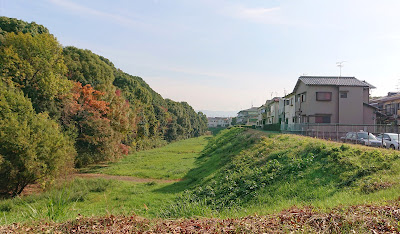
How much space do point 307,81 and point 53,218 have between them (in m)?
34.5

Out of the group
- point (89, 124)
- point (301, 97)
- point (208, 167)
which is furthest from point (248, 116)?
point (208, 167)

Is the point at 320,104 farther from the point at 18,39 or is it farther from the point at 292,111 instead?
the point at 18,39

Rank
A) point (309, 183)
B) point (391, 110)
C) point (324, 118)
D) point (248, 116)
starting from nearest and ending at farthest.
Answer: point (309, 183) → point (324, 118) → point (391, 110) → point (248, 116)

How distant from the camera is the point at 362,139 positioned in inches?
731

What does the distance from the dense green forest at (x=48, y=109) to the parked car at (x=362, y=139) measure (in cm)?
2012

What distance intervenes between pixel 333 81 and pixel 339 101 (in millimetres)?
2804

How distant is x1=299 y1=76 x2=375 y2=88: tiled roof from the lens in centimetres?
3285

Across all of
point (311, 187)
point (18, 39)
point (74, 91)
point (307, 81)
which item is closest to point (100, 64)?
point (74, 91)

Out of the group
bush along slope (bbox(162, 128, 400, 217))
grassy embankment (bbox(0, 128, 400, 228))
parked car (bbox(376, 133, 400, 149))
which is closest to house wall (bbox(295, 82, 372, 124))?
parked car (bbox(376, 133, 400, 149))

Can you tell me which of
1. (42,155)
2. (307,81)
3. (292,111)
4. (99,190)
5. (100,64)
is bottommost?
(99,190)

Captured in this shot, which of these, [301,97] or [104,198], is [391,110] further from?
[104,198]

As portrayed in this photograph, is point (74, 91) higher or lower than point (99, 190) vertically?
higher

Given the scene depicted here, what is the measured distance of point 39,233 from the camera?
3.89m

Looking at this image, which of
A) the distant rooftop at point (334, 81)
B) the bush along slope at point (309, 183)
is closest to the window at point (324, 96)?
the distant rooftop at point (334, 81)
